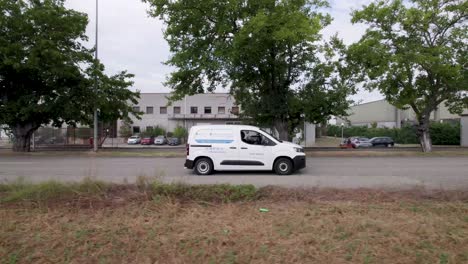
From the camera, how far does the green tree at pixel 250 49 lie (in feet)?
67.5

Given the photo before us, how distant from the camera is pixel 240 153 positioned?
13219mm

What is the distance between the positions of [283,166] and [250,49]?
10032mm

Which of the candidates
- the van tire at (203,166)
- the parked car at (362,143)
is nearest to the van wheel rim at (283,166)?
the van tire at (203,166)

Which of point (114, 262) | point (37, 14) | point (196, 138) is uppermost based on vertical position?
point (37, 14)

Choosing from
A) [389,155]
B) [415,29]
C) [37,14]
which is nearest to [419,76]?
[415,29]

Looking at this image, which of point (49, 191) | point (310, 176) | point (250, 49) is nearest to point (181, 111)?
point (250, 49)

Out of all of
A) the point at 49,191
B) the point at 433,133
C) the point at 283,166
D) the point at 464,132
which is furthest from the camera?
the point at 433,133

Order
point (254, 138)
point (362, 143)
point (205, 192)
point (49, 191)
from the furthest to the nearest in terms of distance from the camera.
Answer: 1. point (362, 143)
2. point (254, 138)
3. point (205, 192)
4. point (49, 191)

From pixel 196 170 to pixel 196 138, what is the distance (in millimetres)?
1168

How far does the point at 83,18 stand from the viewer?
25.8m

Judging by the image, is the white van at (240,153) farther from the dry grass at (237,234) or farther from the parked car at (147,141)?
the parked car at (147,141)

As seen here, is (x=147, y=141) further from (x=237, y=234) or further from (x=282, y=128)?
(x=237, y=234)

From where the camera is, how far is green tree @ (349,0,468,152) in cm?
2333

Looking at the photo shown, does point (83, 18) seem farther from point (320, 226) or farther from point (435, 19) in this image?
point (320, 226)
